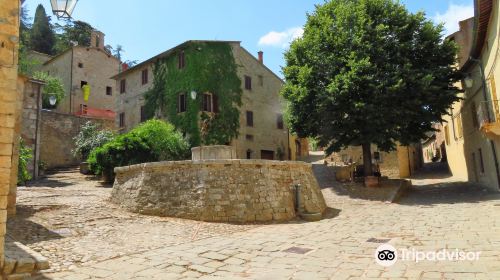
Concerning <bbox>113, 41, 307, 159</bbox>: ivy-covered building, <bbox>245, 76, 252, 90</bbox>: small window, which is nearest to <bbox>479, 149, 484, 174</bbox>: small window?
<bbox>113, 41, 307, 159</bbox>: ivy-covered building

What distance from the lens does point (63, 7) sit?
6.03 m

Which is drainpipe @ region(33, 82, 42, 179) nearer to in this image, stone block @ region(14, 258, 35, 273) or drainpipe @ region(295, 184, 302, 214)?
drainpipe @ region(295, 184, 302, 214)

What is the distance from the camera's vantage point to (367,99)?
53.0ft

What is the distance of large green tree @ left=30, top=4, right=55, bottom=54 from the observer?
4450 cm

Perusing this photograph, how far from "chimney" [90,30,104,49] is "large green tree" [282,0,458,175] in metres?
27.2

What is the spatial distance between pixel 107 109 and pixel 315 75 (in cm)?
2661

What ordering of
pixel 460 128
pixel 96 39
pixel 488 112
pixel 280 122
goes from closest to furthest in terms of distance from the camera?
pixel 488 112
pixel 460 128
pixel 280 122
pixel 96 39

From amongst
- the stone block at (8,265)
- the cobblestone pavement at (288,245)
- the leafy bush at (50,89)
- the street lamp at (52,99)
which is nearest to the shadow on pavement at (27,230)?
the cobblestone pavement at (288,245)

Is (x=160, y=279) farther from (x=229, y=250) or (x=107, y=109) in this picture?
(x=107, y=109)

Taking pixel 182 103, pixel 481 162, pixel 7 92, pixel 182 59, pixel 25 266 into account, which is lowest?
pixel 25 266

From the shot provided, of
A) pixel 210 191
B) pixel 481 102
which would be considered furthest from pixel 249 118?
pixel 210 191

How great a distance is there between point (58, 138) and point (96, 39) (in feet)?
52.2

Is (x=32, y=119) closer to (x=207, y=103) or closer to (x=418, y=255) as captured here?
(x=207, y=103)

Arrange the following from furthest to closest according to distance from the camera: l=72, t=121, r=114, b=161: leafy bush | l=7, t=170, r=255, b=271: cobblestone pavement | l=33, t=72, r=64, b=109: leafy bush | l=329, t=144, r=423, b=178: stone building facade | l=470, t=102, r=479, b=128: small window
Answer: l=33, t=72, r=64, b=109: leafy bush < l=329, t=144, r=423, b=178: stone building facade < l=72, t=121, r=114, b=161: leafy bush < l=470, t=102, r=479, b=128: small window < l=7, t=170, r=255, b=271: cobblestone pavement
